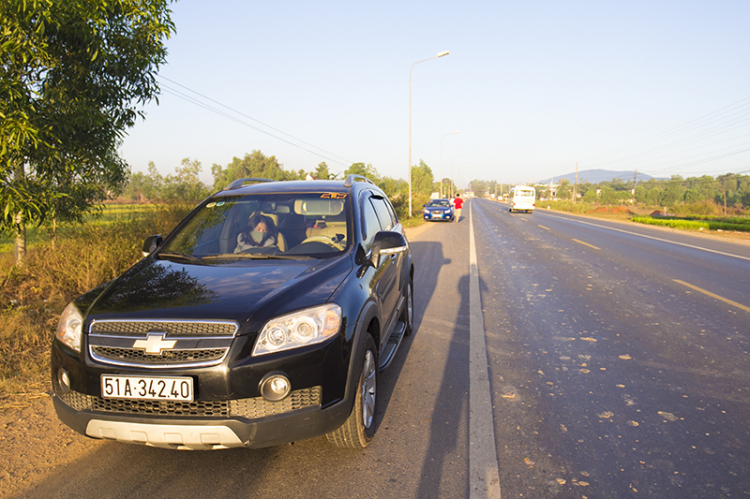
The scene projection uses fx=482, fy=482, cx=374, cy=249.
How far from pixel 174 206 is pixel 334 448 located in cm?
925

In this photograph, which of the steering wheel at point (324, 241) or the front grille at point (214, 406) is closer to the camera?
the front grille at point (214, 406)

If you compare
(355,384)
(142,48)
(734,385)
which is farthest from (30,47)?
(734,385)

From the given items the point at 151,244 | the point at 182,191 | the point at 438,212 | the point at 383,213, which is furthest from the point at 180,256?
the point at 438,212

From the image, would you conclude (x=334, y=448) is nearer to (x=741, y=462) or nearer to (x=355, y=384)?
(x=355, y=384)

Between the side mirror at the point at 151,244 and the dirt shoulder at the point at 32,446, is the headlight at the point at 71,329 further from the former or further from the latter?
the side mirror at the point at 151,244

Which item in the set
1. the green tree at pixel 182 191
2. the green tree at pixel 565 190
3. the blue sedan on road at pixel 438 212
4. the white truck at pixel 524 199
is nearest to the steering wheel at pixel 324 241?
the green tree at pixel 182 191

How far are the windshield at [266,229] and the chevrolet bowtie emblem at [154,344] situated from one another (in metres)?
1.19

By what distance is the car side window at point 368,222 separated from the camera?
4105 mm

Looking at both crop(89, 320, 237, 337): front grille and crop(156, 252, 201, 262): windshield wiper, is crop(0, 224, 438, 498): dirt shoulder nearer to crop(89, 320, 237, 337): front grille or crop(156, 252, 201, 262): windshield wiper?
crop(89, 320, 237, 337): front grille

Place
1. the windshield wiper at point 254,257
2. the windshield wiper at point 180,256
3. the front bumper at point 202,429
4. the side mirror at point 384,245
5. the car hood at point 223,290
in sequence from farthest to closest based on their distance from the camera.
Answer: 1. the side mirror at point 384,245
2. the windshield wiper at point 180,256
3. the windshield wiper at point 254,257
4. the car hood at point 223,290
5. the front bumper at point 202,429

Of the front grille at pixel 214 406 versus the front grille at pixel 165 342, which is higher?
the front grille at pixel 165 342

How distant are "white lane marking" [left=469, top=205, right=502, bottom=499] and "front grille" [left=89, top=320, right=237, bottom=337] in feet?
5.23

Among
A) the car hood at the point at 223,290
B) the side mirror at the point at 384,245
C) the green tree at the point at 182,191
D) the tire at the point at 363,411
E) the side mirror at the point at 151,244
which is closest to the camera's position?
the car hood at the point at 223,290

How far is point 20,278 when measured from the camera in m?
6.72
